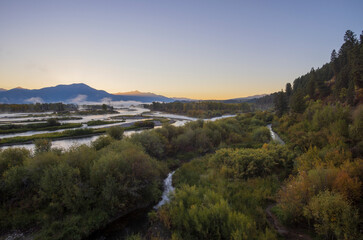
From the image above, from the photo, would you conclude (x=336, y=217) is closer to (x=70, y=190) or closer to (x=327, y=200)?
(x=327, y=200)

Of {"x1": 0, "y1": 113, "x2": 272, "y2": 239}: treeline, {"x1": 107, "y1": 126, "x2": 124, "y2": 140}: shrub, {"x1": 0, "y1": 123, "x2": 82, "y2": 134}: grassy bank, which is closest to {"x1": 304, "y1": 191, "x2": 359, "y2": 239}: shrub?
{"x1": 0, "y1": 113, "x2": 272, "y2": 239}: treeline

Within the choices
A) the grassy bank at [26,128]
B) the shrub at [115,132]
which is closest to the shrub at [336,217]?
the shrub at [115,132]

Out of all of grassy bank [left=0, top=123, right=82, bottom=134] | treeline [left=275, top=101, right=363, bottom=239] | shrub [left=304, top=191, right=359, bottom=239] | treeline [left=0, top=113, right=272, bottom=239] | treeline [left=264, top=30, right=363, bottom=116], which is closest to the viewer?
shrub [left=304, top=191, right=359, bottom=239]

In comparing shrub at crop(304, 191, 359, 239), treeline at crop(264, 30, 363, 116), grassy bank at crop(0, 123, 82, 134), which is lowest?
grassy bank at crop(0, 123, 82, 134)

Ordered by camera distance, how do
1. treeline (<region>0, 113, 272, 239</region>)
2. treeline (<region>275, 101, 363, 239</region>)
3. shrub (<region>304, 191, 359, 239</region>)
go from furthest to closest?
treeline (<region>0, 113, 272, 239</region>) → treeline (<region>275, 101, 363, 239</region>) → shrub (<region>304, 191, 359, 239</region>)

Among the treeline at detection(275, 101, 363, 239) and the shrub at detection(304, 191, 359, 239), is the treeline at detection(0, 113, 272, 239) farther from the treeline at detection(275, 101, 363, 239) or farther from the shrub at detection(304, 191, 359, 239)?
the shrub at detection(304, 191, 359, 239)

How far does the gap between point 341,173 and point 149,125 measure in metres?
60.7

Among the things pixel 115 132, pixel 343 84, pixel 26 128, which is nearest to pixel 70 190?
pixel 115 132

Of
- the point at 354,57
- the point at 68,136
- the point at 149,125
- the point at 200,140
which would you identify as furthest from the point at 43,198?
the point at 354,57

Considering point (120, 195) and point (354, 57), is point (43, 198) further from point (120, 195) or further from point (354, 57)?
point (354, 57)

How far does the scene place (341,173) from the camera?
12.2m

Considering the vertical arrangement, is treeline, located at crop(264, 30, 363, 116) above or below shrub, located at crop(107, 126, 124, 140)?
above

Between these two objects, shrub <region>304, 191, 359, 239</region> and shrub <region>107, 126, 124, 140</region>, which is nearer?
shrub <region>304, 191, 359, 239</region>

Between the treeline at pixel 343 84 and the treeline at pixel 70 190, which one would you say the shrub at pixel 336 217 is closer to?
the treeline at pixel 70 190
